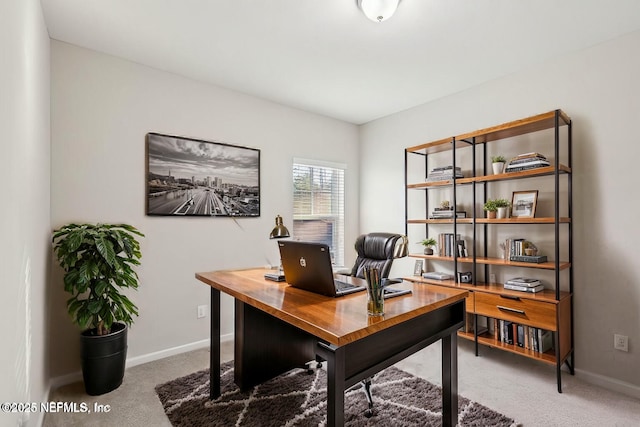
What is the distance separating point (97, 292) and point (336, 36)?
8.05ft

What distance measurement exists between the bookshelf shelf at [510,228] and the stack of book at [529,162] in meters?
0.02

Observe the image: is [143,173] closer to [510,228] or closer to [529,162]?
[529,162]

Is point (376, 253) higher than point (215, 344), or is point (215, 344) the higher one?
point (376, 253)

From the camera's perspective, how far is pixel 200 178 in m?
3.22

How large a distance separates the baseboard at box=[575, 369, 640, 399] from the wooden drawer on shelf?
0.57m

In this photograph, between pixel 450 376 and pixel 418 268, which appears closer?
pixel 450 376

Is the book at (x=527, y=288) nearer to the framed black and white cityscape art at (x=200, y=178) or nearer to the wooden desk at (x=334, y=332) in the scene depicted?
the wooden desk at (x=334, y=332)

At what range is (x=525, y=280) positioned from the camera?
2766 millimetres

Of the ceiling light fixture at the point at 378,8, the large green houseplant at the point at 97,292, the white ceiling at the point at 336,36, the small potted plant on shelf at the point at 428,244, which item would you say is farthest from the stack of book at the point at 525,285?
the large green houseplant at the point at 97,292

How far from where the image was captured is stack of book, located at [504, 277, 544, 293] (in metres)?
2.67

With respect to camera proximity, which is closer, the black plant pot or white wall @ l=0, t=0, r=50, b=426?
white wall @ l=0, t=0, r=50, b=426

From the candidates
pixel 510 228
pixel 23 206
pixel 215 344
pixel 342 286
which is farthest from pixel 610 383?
pixel 23 206

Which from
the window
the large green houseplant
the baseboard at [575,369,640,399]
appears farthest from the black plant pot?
the baseboard at [575,369,640,399]

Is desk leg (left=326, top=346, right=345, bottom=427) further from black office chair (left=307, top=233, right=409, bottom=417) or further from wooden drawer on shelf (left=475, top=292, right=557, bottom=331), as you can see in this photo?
wooden drawer on shelf (left=475, top=292, right=557, bottom=331)
